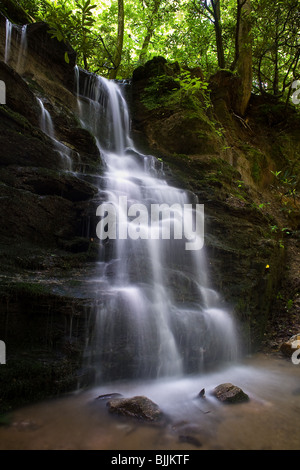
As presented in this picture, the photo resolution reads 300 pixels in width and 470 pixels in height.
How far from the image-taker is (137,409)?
269 centimetres

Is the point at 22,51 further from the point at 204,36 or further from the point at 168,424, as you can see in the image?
the point at 168,424

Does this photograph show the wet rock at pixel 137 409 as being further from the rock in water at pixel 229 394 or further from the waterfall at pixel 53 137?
the waterfall at pixel 53 137

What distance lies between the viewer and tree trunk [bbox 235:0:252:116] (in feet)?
34.9

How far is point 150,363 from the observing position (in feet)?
12.4

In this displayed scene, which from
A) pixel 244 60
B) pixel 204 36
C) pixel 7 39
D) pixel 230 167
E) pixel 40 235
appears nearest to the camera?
pixel 40 235

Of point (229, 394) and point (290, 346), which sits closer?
point (229, 394)

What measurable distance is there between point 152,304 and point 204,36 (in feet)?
41.5

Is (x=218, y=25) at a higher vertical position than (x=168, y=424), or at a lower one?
higher

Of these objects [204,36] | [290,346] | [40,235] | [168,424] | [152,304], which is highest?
[204,36]

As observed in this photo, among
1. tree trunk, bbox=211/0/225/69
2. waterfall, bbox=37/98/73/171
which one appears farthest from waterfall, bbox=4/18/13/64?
tree trunk, bbox=211/0/225/69

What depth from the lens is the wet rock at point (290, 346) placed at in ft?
15.7

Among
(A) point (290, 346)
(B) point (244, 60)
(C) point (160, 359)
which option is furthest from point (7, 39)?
(A) point (290, 346)
